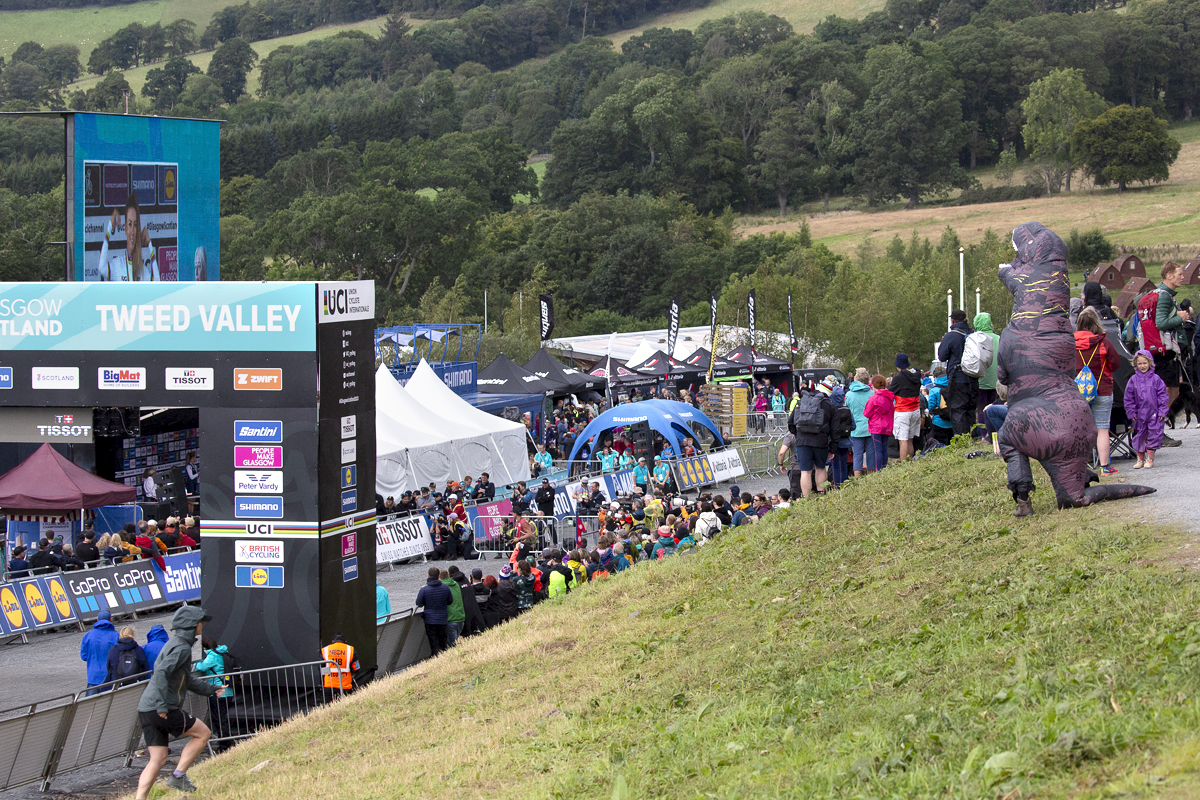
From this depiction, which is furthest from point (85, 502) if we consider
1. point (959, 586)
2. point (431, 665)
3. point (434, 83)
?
point (434, 83)

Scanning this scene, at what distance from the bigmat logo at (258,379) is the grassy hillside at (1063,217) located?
245 feet

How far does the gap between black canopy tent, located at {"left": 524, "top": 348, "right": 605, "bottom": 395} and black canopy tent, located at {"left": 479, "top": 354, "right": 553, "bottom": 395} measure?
1182 millimetres

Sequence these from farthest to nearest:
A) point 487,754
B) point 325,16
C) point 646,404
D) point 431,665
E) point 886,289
Answer: point 325,16
point 886,289
point 646,404
point 431,665
point 487,754

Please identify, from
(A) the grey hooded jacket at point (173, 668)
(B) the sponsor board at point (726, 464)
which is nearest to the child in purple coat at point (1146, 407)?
(A) the grey hooded jacket at point (173, 668)

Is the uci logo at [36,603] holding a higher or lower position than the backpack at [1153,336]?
lower

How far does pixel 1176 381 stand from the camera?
45.3ft

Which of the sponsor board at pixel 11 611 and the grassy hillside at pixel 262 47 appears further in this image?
the grassy hillside at pixel 262 47

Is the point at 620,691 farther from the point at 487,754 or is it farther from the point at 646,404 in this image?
the point at 646,404

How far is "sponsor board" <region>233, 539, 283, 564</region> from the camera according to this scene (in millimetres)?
13758

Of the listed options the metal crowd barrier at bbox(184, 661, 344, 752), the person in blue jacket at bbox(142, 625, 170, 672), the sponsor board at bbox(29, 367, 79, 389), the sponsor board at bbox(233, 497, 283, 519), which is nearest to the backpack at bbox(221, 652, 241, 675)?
the metal crowd barrier at bbox(184, 661, 344, 752)

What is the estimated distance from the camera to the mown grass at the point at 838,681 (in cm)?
554

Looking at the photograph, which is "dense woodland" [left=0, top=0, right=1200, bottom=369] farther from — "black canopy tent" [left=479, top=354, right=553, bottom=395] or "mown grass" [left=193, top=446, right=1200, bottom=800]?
"mown grass" [left=193, top=446, right=1200, bottom=800]

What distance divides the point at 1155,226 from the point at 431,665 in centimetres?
8320

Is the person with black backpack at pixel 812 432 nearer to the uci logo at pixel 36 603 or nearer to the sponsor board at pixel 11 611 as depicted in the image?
the uci logo at pixel 36 603
